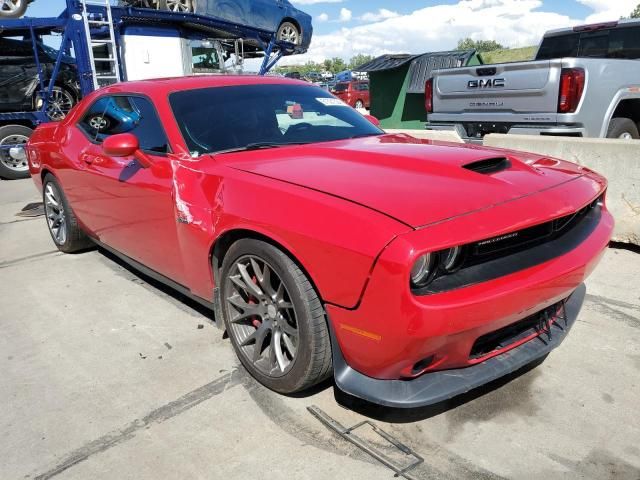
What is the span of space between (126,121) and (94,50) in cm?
726

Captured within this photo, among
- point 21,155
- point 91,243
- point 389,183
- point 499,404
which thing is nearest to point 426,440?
point 499,404

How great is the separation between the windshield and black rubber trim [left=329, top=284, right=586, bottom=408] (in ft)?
4.75

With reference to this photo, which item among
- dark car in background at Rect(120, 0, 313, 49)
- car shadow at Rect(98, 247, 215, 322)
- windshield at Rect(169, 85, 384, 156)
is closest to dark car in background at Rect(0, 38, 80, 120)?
dark car in background at Rect(120, 0, 313, 49)

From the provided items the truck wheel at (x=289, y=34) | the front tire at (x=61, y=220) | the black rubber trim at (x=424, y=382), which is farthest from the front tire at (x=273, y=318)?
the truck wheel at (x=289, y=34)

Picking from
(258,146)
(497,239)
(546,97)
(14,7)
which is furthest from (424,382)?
(14,7)

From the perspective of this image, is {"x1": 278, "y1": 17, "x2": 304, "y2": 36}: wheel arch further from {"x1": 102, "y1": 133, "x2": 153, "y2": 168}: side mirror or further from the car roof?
{"x1": 102, "y1": 133, "x2": 153, "y2": 168}: side mirror

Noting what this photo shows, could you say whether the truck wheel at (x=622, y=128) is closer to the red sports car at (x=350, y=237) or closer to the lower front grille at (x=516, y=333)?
the red sports car at (x=350, y=237)

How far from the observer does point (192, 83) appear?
3.51 metres

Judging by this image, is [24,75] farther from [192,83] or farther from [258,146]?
[258,146]

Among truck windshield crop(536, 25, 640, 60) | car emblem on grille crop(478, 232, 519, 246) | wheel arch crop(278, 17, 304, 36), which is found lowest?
car emblem on grille crop(478, 232, 519, 246)

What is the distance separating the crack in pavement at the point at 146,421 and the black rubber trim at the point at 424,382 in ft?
2.64

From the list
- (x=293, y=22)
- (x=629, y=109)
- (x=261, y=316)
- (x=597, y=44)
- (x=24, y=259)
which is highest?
(x=293, y=22)

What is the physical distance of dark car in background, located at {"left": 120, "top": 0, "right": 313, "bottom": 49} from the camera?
10.8 m

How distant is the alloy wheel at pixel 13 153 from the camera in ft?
30.6
